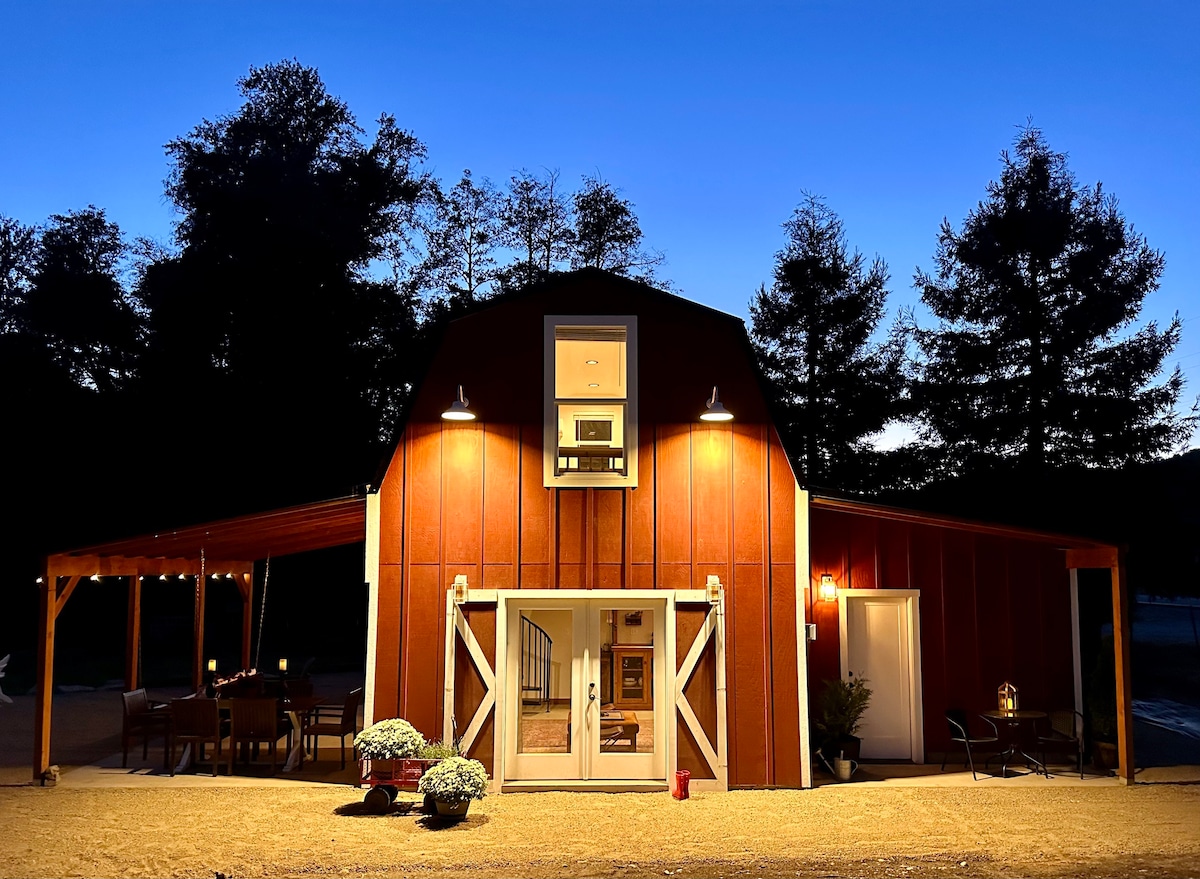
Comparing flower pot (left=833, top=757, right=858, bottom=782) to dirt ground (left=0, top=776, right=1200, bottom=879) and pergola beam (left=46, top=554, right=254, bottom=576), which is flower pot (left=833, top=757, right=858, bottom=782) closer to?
dirt ground (left=0, top=776, right=1200, bottom=879)

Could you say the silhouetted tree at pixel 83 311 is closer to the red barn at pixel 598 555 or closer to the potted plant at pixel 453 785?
the red barn at pixel 598 555

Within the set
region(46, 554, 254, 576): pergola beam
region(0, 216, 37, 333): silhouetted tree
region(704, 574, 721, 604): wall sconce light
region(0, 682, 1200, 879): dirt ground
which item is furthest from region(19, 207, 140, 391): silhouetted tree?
region(704, 574, 721, 604): wall sconce light

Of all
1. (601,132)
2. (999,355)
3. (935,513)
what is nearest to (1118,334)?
(999,355)

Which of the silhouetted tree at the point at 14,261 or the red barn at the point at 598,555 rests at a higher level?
the silhouetted tree at the point at 14,261

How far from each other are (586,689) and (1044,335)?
631 inches

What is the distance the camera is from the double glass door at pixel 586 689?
9.49 m

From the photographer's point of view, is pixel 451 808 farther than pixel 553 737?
No

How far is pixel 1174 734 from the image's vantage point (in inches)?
529

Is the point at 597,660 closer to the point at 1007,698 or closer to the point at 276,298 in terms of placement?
the point at 1007,698

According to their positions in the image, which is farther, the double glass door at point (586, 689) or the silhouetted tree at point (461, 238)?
the silhouetted tree at point (461, 238)

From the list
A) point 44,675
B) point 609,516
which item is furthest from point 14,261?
point 609,516

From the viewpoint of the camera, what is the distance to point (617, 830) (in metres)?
7.79

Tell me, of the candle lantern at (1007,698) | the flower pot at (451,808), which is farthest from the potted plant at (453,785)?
the candle lantern at (1007,698)

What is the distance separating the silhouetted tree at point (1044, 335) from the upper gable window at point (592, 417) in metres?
14.3
